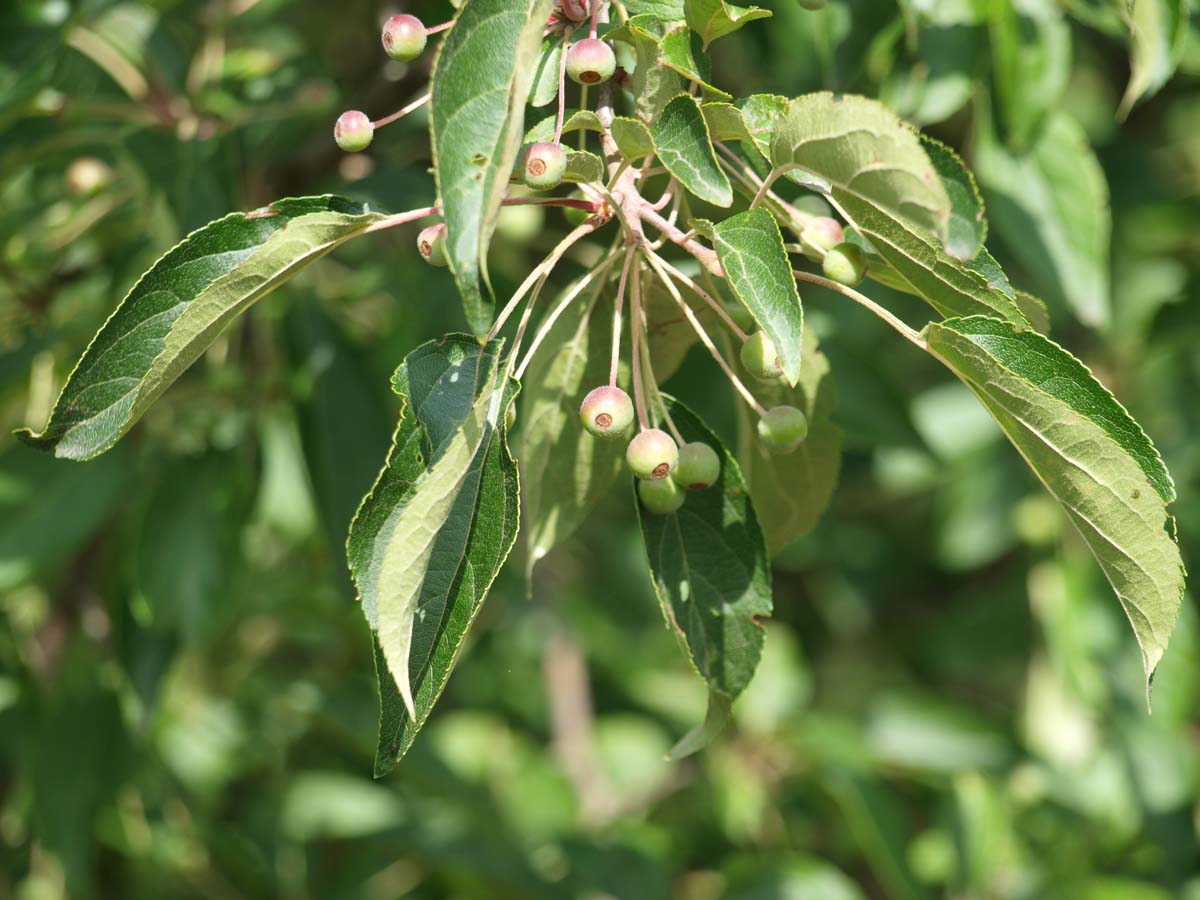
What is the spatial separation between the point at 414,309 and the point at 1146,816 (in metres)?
1.45

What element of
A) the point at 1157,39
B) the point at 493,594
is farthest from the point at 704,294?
the point at 493,594

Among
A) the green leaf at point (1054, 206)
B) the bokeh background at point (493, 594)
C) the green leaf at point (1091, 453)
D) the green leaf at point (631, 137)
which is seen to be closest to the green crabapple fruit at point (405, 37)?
the green leaf at point (631, 137)

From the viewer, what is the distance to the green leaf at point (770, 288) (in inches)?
28.7

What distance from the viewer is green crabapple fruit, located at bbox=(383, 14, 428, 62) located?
0.86m

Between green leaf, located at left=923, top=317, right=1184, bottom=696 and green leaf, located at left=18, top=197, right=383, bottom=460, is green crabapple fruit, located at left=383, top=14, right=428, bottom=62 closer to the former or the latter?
green leaf, located at left=18, top=197, right=383, bottom=460

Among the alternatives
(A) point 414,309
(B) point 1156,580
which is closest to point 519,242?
(A) point 414,309

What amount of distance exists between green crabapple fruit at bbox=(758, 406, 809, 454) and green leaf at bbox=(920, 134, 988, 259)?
6.8 inches

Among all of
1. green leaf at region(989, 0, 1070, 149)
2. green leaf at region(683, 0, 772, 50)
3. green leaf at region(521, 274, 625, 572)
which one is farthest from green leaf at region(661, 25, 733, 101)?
green leaf at region(989, 0, 1070, 149)

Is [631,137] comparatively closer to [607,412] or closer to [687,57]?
[687,57]

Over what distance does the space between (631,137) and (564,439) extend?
29cm

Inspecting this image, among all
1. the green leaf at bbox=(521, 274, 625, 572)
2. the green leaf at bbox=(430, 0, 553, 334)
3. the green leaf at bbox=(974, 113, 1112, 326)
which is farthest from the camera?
the green leaf at bbox=(974, 113, 1112, 326)

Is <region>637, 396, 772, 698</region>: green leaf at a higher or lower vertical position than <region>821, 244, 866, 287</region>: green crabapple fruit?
lower

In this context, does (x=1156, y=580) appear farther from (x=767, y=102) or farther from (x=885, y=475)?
(x=885, y=475)

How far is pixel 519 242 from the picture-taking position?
184cm
